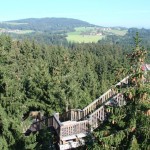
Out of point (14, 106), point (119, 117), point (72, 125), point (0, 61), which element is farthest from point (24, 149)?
point (119, 117)

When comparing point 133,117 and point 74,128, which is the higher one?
point 133,117

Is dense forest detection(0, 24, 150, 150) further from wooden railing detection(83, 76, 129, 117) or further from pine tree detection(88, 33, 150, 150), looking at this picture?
wooden railing detection(83, 76, 129, 117)

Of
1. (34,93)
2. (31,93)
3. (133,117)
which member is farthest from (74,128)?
(31,93)

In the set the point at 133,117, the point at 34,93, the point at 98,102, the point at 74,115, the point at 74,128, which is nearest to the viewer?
the point at 133,117

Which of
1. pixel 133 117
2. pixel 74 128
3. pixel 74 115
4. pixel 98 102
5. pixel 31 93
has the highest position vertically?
pixel 133 117

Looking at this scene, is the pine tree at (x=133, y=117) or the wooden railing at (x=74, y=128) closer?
the pine tree at (x=133, y=117)

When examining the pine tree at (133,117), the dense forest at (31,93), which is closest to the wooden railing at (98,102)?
the dense forest at (31,93)

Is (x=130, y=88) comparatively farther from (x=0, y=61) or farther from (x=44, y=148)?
(x=0, y=61)

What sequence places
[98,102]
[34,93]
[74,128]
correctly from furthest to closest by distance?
[34,93]
[98,102]
[74,128]

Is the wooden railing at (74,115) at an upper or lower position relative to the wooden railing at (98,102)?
lower

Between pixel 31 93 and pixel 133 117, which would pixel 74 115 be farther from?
pixel 31 93

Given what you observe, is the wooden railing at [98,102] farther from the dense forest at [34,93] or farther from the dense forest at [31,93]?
the dense forest at [31,93]
